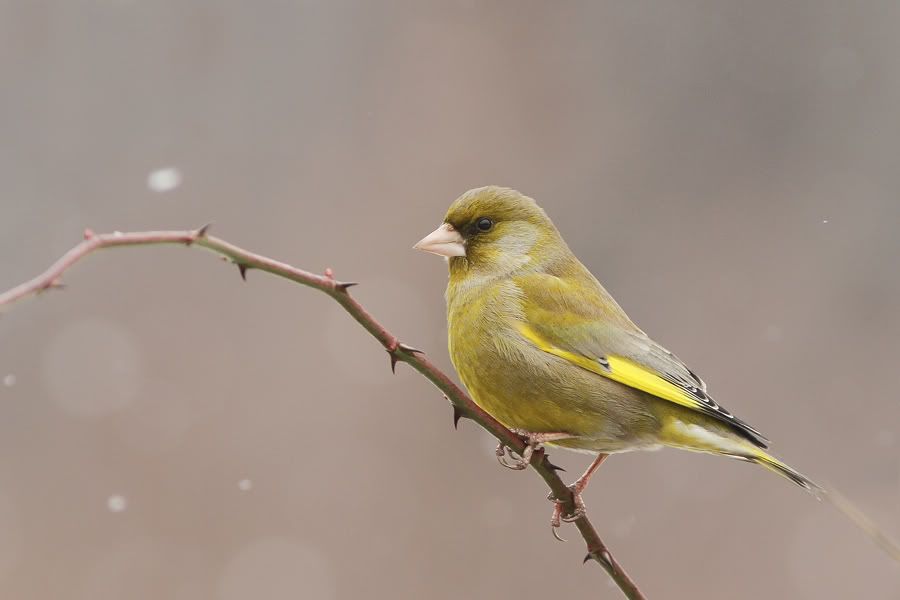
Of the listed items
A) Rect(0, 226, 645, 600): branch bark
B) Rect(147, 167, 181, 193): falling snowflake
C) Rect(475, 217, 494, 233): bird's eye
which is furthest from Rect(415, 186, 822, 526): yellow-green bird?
Rect(147, 167, 181, 193): falling snowflake

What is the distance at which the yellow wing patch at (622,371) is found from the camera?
2.93 meters

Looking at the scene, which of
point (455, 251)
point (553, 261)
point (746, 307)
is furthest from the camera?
point (746, 307)

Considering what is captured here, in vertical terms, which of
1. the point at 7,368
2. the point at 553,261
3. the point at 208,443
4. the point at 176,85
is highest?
the point at 553,261

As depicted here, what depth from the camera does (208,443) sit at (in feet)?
24.3

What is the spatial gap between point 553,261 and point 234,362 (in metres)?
4.92

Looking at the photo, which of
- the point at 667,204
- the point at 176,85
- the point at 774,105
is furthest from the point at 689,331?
the point at 176,85

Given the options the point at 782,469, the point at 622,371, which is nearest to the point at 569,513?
the point at 782,469

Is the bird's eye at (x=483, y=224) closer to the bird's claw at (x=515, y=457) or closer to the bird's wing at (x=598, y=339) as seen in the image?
the bird's wing at (x=598, y=339)

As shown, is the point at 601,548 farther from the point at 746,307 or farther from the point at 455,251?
the point at 746,307

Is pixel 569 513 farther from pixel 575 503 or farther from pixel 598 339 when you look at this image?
pixel 598 339

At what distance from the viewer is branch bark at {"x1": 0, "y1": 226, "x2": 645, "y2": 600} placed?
4.78ft

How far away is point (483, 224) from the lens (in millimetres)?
3080

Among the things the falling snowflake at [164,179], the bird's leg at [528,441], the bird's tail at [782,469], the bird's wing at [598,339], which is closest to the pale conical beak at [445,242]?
the bird's wing at [598,339]

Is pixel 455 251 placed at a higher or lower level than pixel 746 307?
higher
